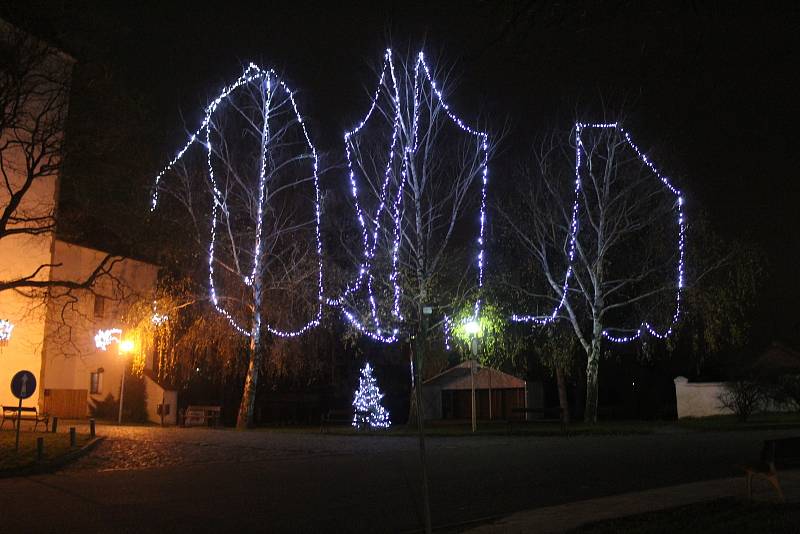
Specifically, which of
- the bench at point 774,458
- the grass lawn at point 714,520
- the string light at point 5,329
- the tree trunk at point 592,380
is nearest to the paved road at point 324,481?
the bench at point 774,458

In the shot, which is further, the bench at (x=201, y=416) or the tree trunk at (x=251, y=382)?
the bench at (x=201, y=416)

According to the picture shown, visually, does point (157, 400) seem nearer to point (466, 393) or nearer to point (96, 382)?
point (96, 382)

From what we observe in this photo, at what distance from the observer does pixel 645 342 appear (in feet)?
109

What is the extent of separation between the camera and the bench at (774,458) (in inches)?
408

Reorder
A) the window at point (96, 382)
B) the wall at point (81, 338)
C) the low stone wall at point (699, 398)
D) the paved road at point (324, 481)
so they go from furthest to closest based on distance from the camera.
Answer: the window at point (96, 382) < the low stone wall at point (699, 398) < the wall at point (81, 338) < the paved road at point (324, 481)

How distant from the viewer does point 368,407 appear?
118 feet

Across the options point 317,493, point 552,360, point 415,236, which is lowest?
point 317,493

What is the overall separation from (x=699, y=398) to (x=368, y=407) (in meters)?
18.0

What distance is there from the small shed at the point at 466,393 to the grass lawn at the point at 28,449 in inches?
940

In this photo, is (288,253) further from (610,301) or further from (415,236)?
(610,301)

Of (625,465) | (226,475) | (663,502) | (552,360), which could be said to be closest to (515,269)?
(552,360)

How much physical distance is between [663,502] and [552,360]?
952 inches

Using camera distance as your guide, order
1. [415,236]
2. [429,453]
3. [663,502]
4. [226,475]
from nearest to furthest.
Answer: [663,502] < [226,475] < [429,453] < [415,236]

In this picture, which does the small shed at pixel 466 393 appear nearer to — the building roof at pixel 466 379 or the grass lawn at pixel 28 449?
the building roof at pixel 466 379
